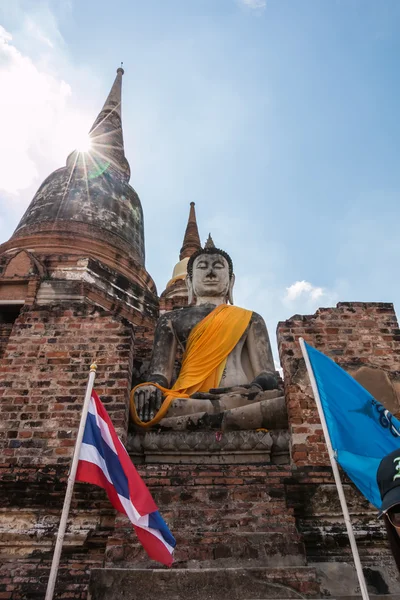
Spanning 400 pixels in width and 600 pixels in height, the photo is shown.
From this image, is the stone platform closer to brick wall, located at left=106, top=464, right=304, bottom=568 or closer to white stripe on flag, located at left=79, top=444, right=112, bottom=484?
brick wall, located at left=106, top=464, right=304, bottom=568

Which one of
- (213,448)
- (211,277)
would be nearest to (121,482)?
(213,448)

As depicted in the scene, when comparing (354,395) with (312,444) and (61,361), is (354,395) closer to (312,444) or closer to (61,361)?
(312,444)

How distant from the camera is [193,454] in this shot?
4.47 metres

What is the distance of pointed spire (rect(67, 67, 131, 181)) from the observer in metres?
15.9

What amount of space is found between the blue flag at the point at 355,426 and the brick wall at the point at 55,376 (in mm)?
1866

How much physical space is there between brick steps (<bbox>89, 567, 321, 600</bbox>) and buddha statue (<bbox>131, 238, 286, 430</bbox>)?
1670 mm

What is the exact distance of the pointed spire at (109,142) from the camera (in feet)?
52.0

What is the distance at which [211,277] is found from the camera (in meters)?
7.04

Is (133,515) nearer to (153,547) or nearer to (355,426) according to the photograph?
(153,547)

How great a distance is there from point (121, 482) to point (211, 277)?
4.21 m

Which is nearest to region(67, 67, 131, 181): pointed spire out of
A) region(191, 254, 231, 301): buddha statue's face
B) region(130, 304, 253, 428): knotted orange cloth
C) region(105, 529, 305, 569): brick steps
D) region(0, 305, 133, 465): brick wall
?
region(191, 254, 231, 301): buddha statue's face

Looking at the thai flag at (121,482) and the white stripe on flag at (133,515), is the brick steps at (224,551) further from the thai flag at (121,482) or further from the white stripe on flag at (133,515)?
the white stripe on flag at (133,515)

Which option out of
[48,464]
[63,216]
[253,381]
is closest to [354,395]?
[253,381]

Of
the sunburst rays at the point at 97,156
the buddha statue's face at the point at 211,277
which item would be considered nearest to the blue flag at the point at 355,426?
the buddha statue's face at the point at 211,277
